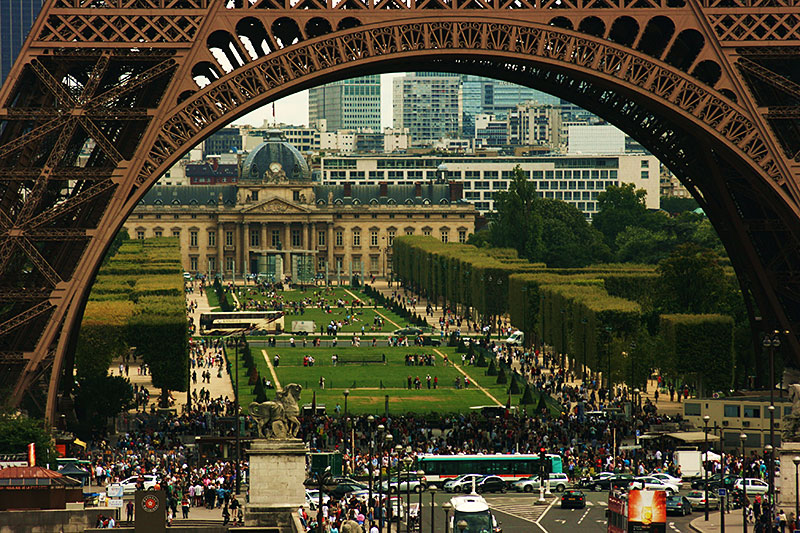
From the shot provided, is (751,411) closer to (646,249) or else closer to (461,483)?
(461,483)

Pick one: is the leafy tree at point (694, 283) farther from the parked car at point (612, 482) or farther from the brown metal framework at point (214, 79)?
the brown metal framework at point (214, 79)

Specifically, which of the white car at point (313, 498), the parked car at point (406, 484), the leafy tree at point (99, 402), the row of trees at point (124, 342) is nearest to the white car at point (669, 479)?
the parked car at point (406, 484)

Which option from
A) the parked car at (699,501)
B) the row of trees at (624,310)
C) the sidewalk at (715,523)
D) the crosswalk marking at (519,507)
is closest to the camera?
the sidewalk at (715,523)

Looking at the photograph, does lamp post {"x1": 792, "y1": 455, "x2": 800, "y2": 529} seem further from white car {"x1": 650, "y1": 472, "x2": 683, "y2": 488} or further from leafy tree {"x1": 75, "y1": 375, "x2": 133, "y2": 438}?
leafy tree {"x1": 75, "y1": 375, "x2": 133, "y2": 438}

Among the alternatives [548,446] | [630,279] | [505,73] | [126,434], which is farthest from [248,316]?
[630,279]

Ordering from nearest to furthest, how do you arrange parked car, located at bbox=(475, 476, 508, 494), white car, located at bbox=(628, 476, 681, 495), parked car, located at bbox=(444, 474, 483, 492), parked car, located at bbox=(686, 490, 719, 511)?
white car, located at bbox=(628, 476, 681, 495), parked car, located at bbox=(686, 490, 719, 511), parked car, located at bbox=(444, 474, 483, 492), parked car, located at bbox=(475, 476, 508, 494)

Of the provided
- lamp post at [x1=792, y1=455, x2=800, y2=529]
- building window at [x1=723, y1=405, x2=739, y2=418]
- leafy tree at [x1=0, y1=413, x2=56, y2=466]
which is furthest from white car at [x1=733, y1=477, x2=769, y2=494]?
leafy tree at [x1=0, y1=413, x2=56, y2=466]
